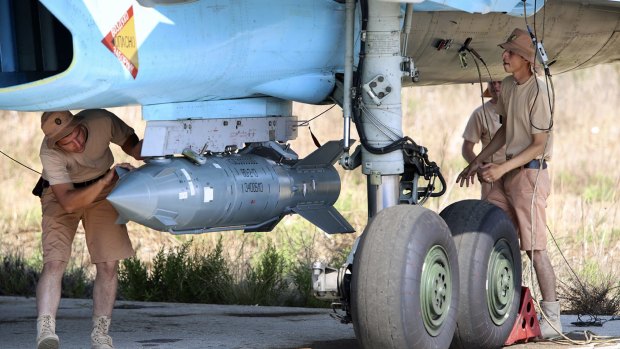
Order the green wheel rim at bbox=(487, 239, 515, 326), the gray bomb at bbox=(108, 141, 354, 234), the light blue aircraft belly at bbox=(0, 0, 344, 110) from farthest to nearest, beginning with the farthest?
the green wheel rim at bbox=(487, 239, 515, 326) → the gray bomb at bbox=(108, 141, 354, 234) → the light blue aircraft belly at bbox=(0, 0, 344, 110)

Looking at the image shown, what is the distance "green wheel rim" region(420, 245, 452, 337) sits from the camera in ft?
25.9

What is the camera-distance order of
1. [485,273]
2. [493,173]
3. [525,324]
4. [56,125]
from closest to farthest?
[56,125] < [485,273] < [493,173] < [525,324]

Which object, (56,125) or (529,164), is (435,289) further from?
(56,125)

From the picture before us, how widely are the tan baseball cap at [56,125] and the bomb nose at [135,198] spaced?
63 cm

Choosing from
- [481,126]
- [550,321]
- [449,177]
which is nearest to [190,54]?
[550,321]

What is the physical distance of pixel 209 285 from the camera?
11.6 m

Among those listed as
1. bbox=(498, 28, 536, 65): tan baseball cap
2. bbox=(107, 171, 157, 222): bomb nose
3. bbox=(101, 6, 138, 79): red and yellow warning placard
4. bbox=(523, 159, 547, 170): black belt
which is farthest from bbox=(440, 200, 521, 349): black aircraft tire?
bbox=(101, 6, 138, 79): red and yellow warning placard

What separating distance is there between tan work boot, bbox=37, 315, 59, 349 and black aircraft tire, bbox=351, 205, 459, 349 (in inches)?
73.9

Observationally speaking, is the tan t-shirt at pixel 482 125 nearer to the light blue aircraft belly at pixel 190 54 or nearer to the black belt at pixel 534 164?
the black belt at pixel 534 164

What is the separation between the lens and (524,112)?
9.04 metres

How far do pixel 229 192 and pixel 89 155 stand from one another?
0.96 m

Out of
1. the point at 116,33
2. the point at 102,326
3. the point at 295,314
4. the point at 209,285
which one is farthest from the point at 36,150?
the point at 116,33

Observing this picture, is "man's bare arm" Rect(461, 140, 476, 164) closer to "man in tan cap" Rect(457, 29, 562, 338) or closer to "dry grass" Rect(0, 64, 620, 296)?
"dry grass" Rect(0, 64, 620, 296)

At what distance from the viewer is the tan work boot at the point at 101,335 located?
8.32 metres
